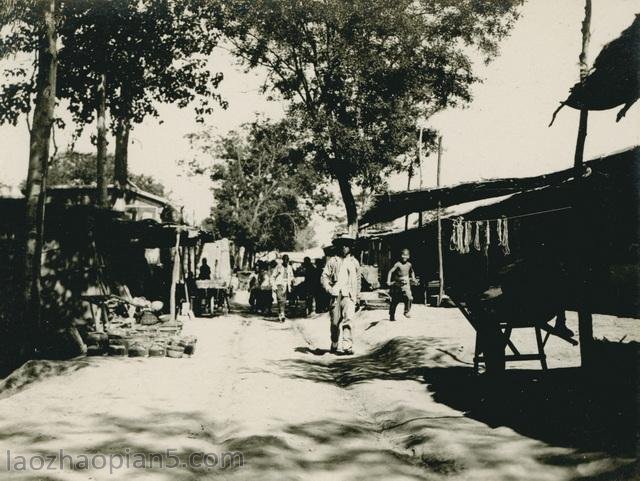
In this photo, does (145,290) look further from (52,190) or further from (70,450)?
(70,450)

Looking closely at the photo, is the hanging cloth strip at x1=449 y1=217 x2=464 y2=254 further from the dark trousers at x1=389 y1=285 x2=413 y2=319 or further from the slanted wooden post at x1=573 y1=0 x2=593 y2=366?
the slanted wooden post at x1=573 y1=0 x2=593 y2=366

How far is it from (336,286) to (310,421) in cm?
447

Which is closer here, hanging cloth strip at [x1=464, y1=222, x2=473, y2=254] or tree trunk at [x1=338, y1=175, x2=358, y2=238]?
hanging cloth strip at [x1=464, y1=222, x2=473, y2=254]

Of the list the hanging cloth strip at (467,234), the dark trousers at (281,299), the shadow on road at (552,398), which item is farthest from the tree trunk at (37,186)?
the hanging cloth strip at (467,234)

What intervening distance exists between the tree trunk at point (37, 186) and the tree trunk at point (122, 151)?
7.77m

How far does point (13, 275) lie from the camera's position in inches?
454

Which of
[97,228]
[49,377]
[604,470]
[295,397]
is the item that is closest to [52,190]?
[97,228]

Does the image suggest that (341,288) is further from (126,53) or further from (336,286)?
(126,53)

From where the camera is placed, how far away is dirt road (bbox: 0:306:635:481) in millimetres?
4121

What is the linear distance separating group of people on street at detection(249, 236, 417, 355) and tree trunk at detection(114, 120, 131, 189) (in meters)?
6.01

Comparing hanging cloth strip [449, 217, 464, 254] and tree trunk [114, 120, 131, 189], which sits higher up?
tree trunk [114, 120, 131, 189]

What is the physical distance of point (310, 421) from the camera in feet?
18.3

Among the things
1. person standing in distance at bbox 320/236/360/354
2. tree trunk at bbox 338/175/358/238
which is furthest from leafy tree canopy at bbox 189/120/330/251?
person standing in distance at bbox 320/236/360/354

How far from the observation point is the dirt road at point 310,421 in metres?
4.12
